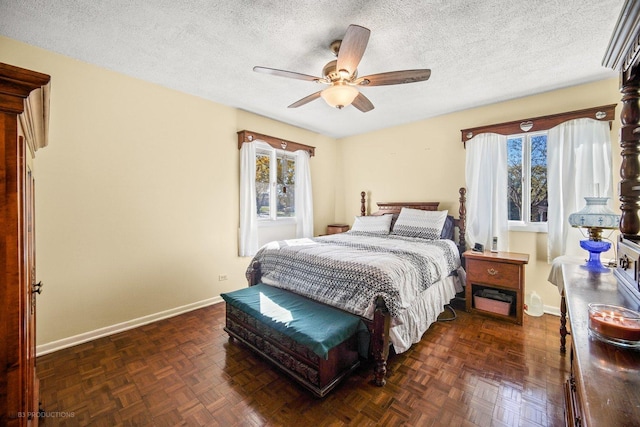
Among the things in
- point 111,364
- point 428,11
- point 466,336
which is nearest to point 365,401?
point 466,336

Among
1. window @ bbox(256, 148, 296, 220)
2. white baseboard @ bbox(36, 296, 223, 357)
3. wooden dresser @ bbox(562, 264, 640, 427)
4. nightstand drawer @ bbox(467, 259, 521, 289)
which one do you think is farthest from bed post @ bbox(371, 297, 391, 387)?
window @ bbox(256, 148, 296, 220)

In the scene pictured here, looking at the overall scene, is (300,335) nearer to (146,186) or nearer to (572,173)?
(146,186)

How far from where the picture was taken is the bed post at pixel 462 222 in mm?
3350

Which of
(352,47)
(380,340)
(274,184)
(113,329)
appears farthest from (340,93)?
(113,329)

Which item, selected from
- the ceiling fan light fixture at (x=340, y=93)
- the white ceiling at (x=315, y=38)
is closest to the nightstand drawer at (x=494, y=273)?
the white ceiling at (x=315, y=38)

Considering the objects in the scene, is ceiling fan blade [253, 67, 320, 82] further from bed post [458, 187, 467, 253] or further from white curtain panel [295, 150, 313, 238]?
bed post [458, 187, 467, 253]

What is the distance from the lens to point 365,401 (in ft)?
5.30

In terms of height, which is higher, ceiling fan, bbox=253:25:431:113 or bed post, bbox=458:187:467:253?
ceiling fan, bbox=253:25:431:113

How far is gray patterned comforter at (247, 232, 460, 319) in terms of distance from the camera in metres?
1.86

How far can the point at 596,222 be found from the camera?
1.96 meters

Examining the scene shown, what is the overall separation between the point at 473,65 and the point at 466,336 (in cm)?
243

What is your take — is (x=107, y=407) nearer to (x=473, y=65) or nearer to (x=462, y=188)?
(x=473, y=65)

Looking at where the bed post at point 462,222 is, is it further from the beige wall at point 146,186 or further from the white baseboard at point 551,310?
the white baseboard at point 551,310

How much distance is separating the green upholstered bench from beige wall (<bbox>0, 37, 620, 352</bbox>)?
1.12 metres
